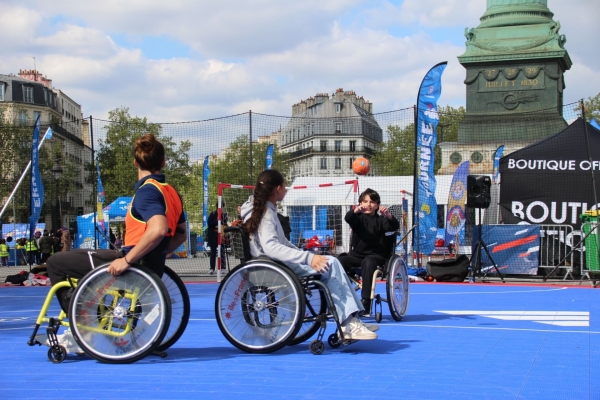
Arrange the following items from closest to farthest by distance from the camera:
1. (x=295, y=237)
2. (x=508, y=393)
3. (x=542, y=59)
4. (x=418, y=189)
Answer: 1. (x=508, y=393)
2. (x=418, y=189)
3. (x=295, y=237)
4. (x=542, y=59)

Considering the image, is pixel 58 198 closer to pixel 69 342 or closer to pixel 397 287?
pixel 397 287

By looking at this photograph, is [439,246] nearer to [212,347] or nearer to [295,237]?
[295,237]

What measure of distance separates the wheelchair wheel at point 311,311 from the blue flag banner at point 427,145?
427 inches

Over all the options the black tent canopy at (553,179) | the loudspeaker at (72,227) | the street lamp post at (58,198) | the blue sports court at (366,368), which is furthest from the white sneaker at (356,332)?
the street lamp post at (58,198)

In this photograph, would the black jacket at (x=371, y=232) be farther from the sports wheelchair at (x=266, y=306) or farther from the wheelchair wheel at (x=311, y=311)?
the sports wheelchair at (x=266, y=306)

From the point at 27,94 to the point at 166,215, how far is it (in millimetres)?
81860

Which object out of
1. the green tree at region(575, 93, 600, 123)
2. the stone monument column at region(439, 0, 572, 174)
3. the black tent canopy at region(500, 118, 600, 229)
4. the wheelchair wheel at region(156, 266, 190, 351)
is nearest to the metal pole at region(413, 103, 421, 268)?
the black tent canopy at region(500, 118, 600, 229)

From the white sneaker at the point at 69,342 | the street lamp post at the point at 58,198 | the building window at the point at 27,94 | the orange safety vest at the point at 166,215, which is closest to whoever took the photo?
the orange safety vest at the point at 166,215

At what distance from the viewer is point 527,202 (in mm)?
17453

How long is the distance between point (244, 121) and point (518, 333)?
1239 cm

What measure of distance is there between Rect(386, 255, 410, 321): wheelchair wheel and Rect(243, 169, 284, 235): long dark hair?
2.25 m

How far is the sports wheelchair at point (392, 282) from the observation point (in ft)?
25.4

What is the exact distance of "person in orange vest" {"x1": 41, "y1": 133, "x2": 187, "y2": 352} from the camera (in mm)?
5191

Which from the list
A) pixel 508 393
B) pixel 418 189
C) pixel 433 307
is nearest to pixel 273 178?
pixel 508 393
